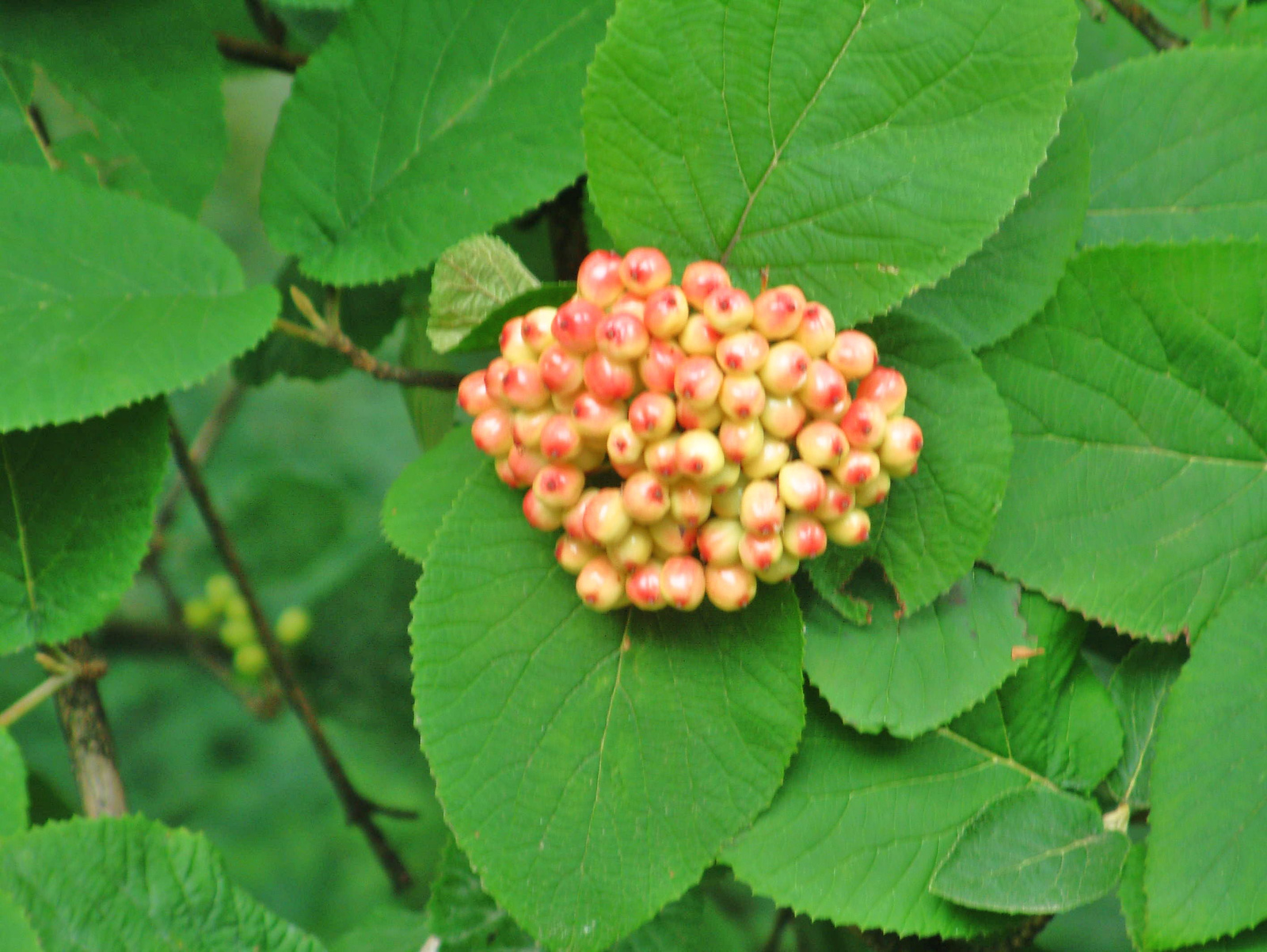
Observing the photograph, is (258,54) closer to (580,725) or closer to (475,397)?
(475,397)

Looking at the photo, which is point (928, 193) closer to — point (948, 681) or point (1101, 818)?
point (948, 681)

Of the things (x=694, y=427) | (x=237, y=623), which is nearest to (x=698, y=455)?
(x=694, y=427)

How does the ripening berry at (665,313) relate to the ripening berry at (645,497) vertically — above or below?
above

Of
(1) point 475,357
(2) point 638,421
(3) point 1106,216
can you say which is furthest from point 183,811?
(3) point 1106,216

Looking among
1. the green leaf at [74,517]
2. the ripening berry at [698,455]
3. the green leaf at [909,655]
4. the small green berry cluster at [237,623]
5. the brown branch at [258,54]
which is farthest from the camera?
the small green berry cluster at [237,623]

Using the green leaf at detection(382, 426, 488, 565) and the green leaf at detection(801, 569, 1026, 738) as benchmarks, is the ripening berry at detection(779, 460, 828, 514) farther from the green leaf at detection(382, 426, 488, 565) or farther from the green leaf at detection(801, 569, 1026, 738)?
the green leaf at detection(382, 426, 488, 565)

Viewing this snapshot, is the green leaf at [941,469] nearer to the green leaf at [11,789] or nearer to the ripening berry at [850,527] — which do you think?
the ripening berry at [850,527]

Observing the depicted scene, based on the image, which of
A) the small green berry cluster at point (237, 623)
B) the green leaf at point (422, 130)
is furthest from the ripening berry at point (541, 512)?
the small green berry cluster at point (237, 623)
